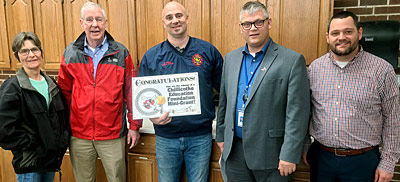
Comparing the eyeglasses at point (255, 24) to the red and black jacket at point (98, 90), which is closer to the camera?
the eyeglasses at point (255, 24)

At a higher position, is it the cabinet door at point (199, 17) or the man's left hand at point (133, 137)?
the cabinet door at point (199, 17)

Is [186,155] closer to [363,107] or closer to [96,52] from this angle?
[96,52]

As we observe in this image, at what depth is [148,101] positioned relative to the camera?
66.7 inches

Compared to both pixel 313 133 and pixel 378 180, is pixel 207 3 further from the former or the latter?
pixel 378 180

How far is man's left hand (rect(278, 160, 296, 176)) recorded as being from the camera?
1.34 m

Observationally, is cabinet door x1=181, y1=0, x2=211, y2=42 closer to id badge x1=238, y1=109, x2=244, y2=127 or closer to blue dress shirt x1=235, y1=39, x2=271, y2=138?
blue dress shirt x1=235, y1=39, x2=271, y2=138

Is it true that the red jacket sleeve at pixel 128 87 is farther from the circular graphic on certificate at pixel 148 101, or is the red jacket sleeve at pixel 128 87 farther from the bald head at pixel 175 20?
the bald head at pixel 175 20

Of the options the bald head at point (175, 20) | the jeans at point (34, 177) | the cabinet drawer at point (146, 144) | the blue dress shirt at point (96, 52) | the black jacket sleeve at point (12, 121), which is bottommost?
the jeans at point (34, 177)

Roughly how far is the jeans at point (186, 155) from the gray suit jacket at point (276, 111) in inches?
15.7

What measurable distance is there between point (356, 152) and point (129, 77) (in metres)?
1.39

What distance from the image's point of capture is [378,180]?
4.53ft

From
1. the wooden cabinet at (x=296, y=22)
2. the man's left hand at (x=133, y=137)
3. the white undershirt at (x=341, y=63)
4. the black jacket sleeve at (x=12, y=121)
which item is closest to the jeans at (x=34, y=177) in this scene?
the black jacket sleeve at (x=12, y=121)

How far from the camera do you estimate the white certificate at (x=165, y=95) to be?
1.67 metres

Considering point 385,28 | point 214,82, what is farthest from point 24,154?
point 385,28
